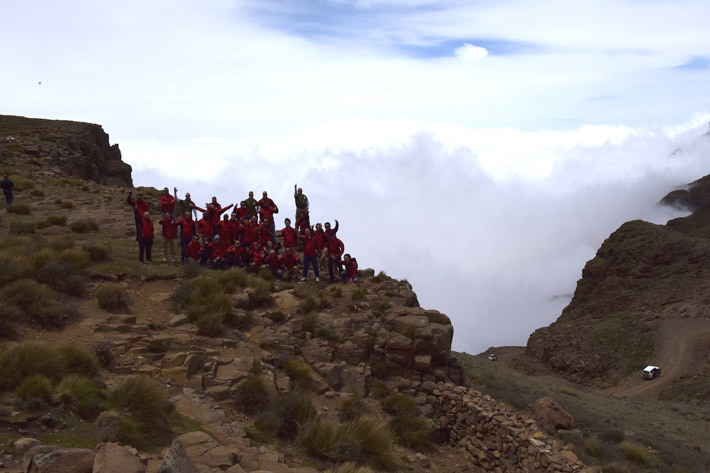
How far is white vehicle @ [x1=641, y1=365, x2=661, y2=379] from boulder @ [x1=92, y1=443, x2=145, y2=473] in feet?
156

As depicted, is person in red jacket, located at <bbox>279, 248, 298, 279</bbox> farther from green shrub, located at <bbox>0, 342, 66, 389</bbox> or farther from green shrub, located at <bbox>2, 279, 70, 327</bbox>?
green shrub, located at <bbox>0, 342, 66, 389</bbox>

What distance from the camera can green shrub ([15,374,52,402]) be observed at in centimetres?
865

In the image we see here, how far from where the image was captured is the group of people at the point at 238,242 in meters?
19.5

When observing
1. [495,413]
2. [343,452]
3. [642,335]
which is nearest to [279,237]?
[495,413]

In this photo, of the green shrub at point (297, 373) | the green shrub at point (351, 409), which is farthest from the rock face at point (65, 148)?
the green shrub at point (351, 409)

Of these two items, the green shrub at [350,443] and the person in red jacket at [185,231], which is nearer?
the green shrub at [350,443]

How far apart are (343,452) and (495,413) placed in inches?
262

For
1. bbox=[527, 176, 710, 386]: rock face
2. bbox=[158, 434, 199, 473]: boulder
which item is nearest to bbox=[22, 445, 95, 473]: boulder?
bbox=[158, 434, 199, 473]: boulder

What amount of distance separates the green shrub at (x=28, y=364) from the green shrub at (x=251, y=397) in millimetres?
3792

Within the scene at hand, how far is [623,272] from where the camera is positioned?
64.9m

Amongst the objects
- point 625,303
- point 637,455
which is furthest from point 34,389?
point 625,303

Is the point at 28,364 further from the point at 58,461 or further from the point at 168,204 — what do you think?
the point at 168,204

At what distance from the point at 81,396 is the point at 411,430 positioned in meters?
8.65

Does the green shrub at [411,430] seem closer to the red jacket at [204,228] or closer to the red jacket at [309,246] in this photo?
the red jacket at [309,246]
